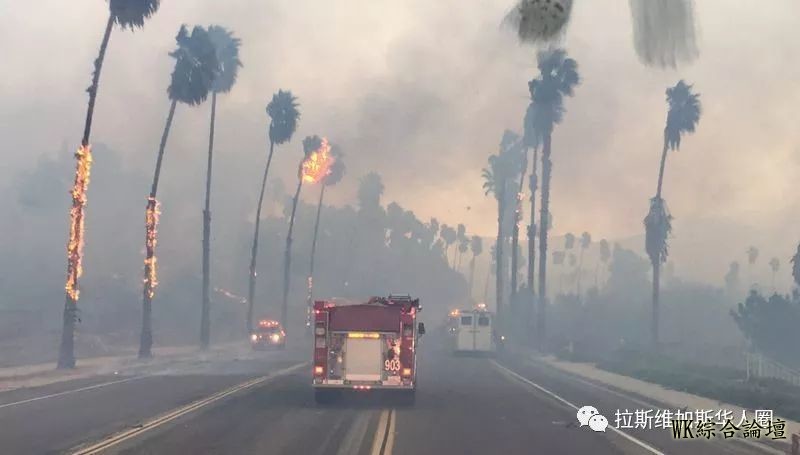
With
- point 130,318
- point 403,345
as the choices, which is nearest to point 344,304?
point 403,345

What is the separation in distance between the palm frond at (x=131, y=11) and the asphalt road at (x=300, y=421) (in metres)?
18.2

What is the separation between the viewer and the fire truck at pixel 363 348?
2452 centimetres

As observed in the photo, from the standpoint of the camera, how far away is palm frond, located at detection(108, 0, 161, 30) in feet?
141

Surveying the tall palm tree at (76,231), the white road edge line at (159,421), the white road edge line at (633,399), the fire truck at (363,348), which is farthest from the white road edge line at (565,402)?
the tall palm tree at (76,231)

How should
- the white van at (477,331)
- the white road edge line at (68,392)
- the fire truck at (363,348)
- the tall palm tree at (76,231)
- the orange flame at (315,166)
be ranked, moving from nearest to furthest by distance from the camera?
1. the white road edge line at (68,392)
2. the fire truck at (363,348)
3. the tall palm tree at (76,231)
4. the white van at (477,331)
5. the orange flame at (315,166)

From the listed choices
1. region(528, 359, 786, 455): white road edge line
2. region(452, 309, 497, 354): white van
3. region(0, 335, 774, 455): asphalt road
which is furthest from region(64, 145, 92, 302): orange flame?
region(452, 309, 497, 354): white van

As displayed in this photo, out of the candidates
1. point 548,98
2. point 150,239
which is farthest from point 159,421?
point 548,98

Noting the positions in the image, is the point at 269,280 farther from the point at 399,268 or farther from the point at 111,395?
the point at 111,395

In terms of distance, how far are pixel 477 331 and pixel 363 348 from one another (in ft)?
118

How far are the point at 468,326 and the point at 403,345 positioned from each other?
118 feet

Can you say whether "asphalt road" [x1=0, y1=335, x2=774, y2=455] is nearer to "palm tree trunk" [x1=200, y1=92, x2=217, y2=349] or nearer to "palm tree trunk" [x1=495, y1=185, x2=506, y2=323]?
"palm tree trunk" [x1=200, y1=92, x2=217, y2=349]

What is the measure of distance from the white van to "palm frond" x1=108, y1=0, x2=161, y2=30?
2848cm

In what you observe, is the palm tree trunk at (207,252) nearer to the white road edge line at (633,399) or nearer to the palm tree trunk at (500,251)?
the white road edge line at (633,399)

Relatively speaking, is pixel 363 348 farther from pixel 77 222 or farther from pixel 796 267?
pixel 796 267
